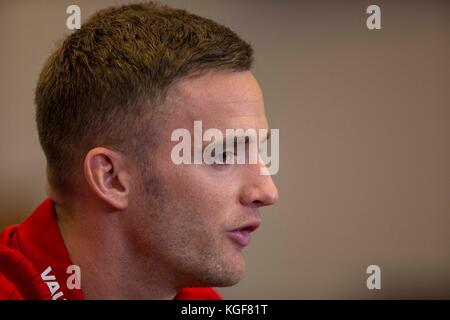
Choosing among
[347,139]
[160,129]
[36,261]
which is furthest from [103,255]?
[347,139]

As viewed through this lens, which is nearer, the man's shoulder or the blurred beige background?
the man's shoulder

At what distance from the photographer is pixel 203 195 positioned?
930 millimetres

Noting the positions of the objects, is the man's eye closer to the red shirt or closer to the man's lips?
the man's lips

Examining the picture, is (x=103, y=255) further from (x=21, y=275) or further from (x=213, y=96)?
(x=213, y=96)

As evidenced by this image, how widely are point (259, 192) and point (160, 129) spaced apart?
0.20 metres

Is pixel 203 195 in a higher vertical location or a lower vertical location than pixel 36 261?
higher

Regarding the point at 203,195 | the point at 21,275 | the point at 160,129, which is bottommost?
the point at 21,275

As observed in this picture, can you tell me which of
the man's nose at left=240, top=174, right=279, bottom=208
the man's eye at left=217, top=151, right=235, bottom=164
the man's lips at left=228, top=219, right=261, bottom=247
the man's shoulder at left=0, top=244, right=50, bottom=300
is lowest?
the man's shoulder at left=0, top=244, right=50, bottom=300

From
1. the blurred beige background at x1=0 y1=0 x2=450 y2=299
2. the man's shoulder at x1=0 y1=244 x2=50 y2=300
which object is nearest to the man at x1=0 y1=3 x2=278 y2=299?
the man's shoulder at x1=0 y1=244 x2=50 y2=300

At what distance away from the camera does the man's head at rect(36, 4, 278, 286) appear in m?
0.92

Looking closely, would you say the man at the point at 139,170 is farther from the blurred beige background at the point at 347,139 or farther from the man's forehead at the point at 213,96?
the blurred beige background at the point at 347,139

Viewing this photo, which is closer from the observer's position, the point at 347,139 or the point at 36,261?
the point at 36,261

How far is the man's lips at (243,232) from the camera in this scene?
0.95 meters

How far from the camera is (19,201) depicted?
1192mm
